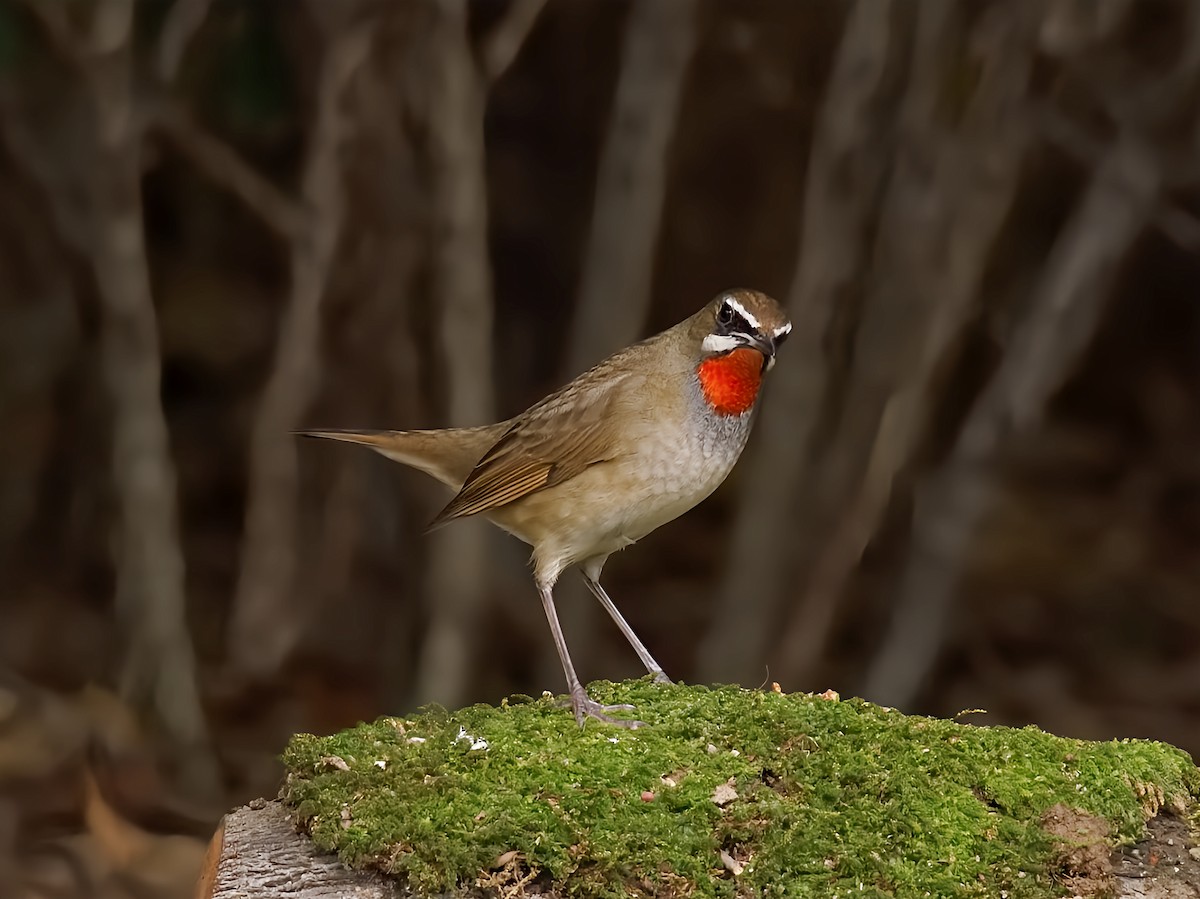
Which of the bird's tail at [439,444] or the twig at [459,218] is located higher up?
the twig at [459,218]

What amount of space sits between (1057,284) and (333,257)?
10.5ft

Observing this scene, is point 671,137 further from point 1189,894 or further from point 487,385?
point 1189,894

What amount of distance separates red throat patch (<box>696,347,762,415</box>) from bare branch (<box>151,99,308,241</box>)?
10.3 ft

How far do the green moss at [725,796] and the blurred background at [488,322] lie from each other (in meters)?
2.88

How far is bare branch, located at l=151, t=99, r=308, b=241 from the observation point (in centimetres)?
688

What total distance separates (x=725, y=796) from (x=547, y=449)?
126cm

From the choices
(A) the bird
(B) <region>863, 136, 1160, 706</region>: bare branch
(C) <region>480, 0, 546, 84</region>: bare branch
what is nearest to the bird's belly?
(A) the bird

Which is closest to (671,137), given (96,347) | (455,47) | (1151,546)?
(455,47)

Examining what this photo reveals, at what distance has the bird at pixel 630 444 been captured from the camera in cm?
426

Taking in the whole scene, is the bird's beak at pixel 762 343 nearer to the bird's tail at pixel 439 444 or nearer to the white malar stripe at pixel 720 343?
the white malar stripe at pixel 720 343

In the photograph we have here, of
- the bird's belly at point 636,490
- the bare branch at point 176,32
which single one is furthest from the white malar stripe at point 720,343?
the bare branch at point 176,32

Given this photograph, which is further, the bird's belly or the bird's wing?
the bird's wing

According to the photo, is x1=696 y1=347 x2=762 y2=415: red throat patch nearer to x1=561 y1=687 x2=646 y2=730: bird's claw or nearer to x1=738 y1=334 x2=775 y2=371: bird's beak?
x1=738 y1=334 x2=775 y2=371: bird's beak

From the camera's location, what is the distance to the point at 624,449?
4293mm
